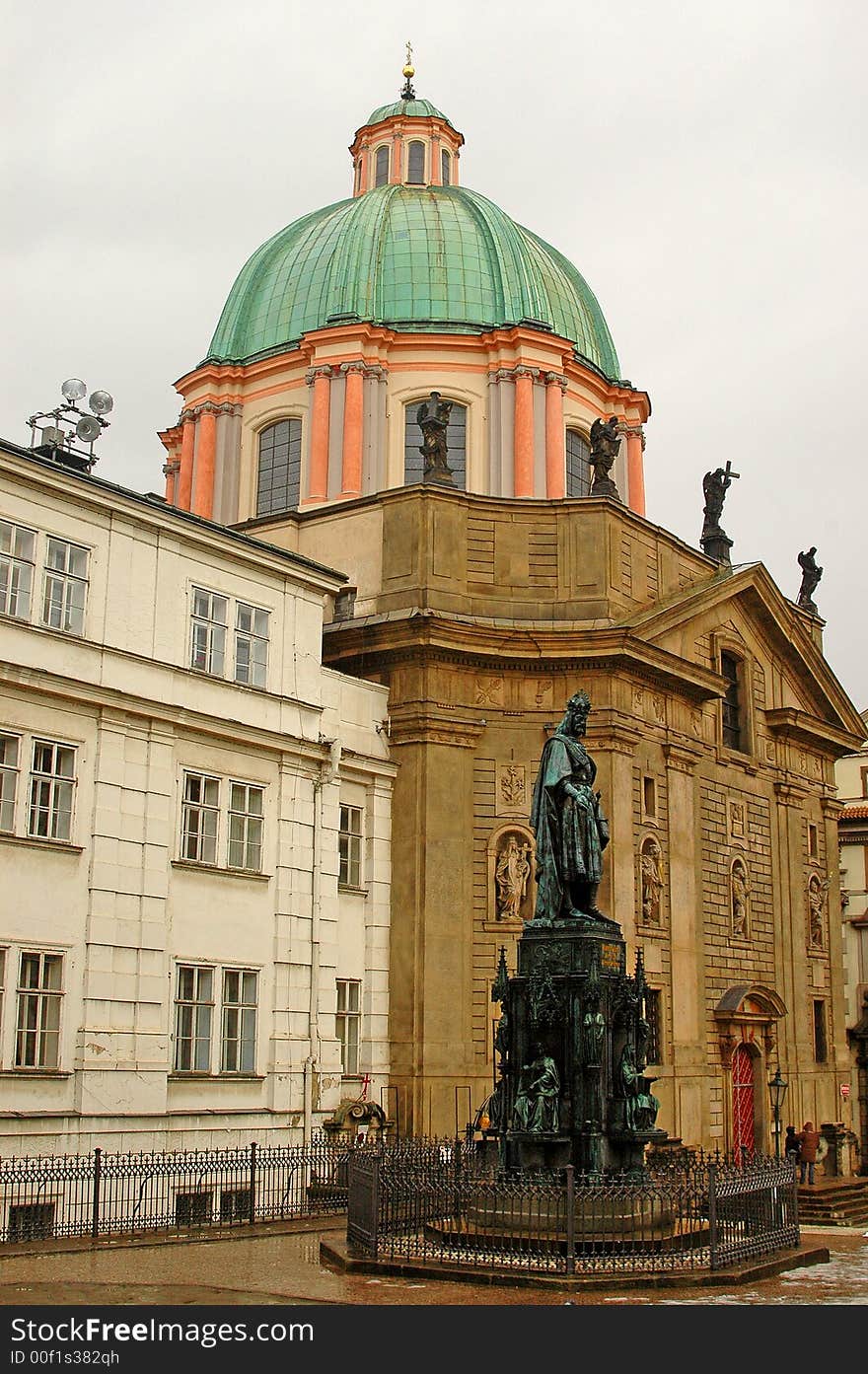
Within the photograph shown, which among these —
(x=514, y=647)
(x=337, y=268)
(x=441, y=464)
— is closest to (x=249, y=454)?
(x=337, y=268)

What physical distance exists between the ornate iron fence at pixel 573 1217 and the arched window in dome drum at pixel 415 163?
39091 millimetres

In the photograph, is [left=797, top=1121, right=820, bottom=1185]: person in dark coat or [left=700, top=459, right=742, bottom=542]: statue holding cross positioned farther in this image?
[left=700, top=459, right=742, bottom=542]: statue holding cross

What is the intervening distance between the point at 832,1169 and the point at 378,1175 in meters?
28.1

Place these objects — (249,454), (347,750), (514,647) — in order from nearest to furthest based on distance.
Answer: (347,750) < (514,647) < (249,454)

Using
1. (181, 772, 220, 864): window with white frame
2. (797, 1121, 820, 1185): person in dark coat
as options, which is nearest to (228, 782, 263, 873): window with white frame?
(181, 772, 220, 864): window with white frame

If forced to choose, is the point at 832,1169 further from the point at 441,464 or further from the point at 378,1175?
the point at 378,1175

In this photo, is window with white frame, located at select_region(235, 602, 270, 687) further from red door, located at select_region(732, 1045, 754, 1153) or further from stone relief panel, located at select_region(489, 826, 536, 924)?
red door, located at select_region(732, 1045, 754, 1153)

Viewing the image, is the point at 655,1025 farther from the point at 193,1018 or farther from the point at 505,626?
the point at 193,1018

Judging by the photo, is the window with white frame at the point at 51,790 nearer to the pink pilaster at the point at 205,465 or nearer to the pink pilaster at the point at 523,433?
the pink pilaster at the point at 523,433

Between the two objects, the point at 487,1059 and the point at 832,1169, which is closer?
the point at 487,1059

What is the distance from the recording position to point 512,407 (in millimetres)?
46219

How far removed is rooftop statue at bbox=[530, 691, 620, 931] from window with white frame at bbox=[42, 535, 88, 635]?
34.4ft

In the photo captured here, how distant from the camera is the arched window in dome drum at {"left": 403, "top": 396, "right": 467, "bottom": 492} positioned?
151ft

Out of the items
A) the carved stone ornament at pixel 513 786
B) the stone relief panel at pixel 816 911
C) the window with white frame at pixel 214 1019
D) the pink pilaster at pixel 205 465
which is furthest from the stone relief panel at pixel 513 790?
the pink pilaster at pixel 205 465
